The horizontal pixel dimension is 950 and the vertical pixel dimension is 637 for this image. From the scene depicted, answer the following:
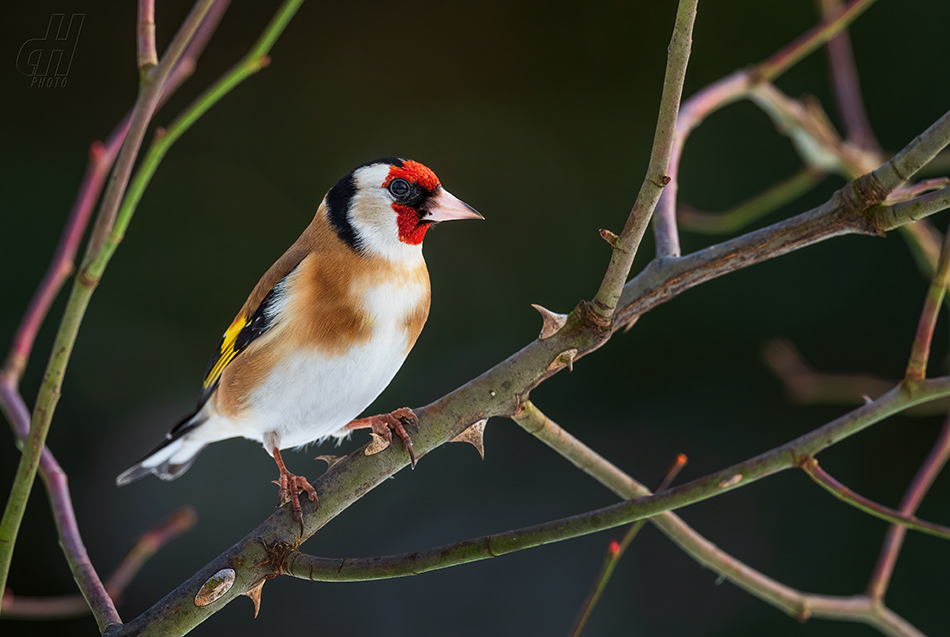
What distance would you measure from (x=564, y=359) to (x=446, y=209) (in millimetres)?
369

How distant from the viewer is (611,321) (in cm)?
71

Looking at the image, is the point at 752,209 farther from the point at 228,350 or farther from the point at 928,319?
the point at 228,350

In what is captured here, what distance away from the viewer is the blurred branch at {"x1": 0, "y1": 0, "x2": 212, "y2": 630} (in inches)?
22.3

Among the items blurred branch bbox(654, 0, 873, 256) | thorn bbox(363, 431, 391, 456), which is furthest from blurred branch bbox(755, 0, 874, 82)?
thorn bbox(363, 431, 391, 456)

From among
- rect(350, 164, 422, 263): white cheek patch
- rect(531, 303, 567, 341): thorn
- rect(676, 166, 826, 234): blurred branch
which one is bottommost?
rect(531, 303, 567, 341): thorn

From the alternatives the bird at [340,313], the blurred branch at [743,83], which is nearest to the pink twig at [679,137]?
the blurred branch at [743,83]

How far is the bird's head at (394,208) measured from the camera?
3.48 ft

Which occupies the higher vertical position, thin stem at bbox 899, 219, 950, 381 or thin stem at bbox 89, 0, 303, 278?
thin stem at bbox 899, 219, 950, 381

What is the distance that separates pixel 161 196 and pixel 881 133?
208cm

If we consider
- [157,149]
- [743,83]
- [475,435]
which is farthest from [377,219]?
[743,83]

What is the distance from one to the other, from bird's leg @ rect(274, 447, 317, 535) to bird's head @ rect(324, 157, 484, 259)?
0.30 metres

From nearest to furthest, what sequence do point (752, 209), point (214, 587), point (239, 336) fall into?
point (214, 587) → point (239, 336) → point (752, 209)

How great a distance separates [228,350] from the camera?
1186 mm

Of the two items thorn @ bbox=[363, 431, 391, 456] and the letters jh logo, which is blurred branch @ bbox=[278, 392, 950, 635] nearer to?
thorn @ bbox=[363, 431, 391, 456]
